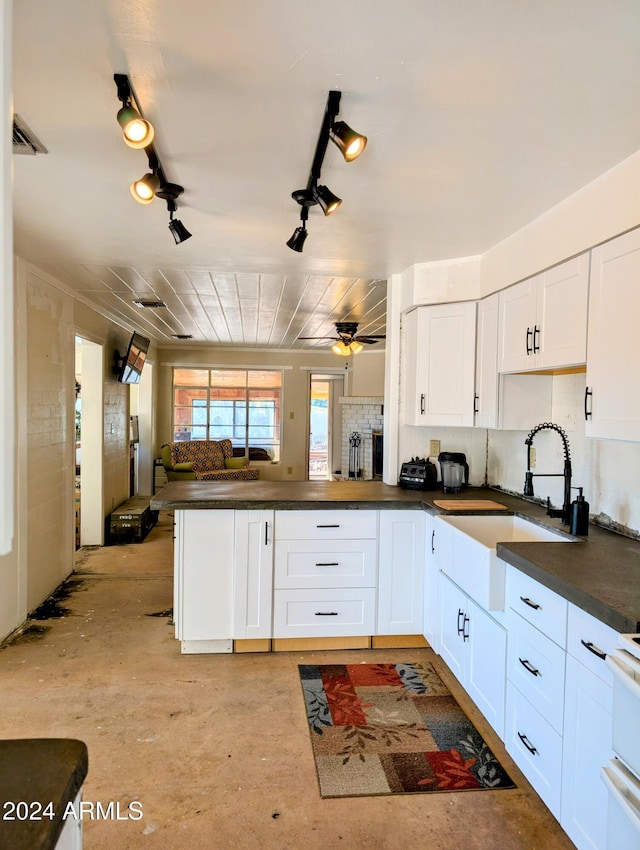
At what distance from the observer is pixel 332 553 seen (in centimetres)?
303

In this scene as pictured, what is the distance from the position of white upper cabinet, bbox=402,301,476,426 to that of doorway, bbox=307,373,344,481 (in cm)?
577

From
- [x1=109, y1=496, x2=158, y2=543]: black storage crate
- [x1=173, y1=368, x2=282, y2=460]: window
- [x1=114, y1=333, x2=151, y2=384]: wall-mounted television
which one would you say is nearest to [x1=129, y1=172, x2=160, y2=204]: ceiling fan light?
[x1=114, y1=333, x2=151, y2=384]: wall-mounted television

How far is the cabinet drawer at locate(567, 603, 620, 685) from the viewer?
144 centimetres

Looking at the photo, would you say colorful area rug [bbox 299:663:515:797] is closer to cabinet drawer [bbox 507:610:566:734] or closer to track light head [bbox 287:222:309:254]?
cabinet drawer [bbox 507:610:566:734]

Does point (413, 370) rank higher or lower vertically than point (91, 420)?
higher

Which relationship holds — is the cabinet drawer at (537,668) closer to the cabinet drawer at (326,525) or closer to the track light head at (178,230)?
the cabinet drawer at (326,525)

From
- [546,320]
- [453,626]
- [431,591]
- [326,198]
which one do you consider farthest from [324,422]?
[326,198]

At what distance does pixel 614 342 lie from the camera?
6.37 ft

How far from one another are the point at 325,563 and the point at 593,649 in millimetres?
1714

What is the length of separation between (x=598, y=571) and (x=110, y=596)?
3.51m

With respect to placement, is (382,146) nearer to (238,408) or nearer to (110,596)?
(110,596)

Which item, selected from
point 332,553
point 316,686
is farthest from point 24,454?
point 316,686

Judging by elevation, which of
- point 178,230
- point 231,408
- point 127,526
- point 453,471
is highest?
point 178,230

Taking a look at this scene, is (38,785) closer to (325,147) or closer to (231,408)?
(325,147)
